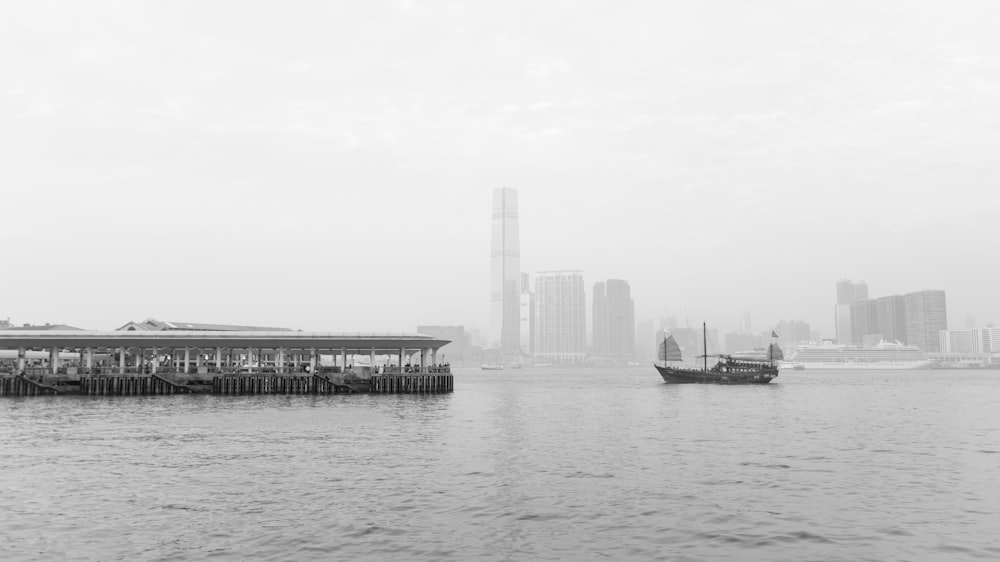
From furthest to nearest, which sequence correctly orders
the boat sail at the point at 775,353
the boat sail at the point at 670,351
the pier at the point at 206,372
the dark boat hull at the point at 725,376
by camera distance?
the boat sail at the point at 670,351 < the boat sail at the point at 775,353 < the dark boat hull at the point at 725,376 < the pier at the point at 206,372

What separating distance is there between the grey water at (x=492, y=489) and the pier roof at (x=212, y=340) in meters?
34.2

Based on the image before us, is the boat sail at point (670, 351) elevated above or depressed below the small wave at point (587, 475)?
above

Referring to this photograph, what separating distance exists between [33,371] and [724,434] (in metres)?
83.0

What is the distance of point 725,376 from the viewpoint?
13925 cm

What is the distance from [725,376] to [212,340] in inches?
3701

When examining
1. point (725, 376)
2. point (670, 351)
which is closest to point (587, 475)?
point (725, 376)

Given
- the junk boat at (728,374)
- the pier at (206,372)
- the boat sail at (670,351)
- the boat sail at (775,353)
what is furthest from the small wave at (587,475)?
the boat sail at (775,353)

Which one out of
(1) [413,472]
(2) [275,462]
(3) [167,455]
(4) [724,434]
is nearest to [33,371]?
(3) [167,455]

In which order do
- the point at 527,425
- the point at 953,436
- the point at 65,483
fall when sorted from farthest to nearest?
the point at 527,425
the point at 953,436
the point at 65,483

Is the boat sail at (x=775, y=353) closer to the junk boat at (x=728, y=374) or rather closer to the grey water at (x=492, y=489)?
the junk boat at (x=728, y=374)

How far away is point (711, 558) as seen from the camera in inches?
784

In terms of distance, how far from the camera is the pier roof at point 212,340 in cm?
8894

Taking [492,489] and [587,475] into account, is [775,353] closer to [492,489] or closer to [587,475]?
[587,475]

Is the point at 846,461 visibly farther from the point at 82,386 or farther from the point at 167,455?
the point at 82,386
